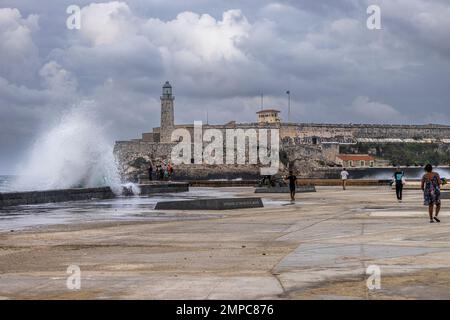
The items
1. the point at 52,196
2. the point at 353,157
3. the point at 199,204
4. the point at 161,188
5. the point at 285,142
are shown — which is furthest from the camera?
the point at 285,142

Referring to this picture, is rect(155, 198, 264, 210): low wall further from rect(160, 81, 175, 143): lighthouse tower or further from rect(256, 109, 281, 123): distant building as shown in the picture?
rect(256, 109, 281, 123): distant building

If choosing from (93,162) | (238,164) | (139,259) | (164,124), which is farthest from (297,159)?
(139,259)

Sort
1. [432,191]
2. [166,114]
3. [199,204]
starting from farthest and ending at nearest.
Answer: [166,114] → [199,204] → [432,191]

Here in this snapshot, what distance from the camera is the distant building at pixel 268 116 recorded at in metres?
150

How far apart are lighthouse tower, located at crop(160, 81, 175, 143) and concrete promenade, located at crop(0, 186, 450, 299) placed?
4210 inches

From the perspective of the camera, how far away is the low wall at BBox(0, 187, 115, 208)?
2195 cm

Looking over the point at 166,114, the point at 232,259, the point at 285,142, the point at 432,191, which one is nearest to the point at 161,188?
the point at 432,191

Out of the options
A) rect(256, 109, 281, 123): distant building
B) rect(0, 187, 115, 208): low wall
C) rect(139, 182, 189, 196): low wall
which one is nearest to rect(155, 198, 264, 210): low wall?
rect(0, 187, 115, 208): low wall

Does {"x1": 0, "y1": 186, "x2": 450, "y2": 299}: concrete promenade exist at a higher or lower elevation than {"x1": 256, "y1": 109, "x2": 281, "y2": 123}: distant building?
lower

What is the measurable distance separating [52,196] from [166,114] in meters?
99.5

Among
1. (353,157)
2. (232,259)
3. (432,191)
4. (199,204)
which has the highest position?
(353,157)

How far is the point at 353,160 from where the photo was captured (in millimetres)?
133250

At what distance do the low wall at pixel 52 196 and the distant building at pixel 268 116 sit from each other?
397 feet

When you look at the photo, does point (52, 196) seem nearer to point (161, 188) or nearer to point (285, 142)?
point (161, 188)
